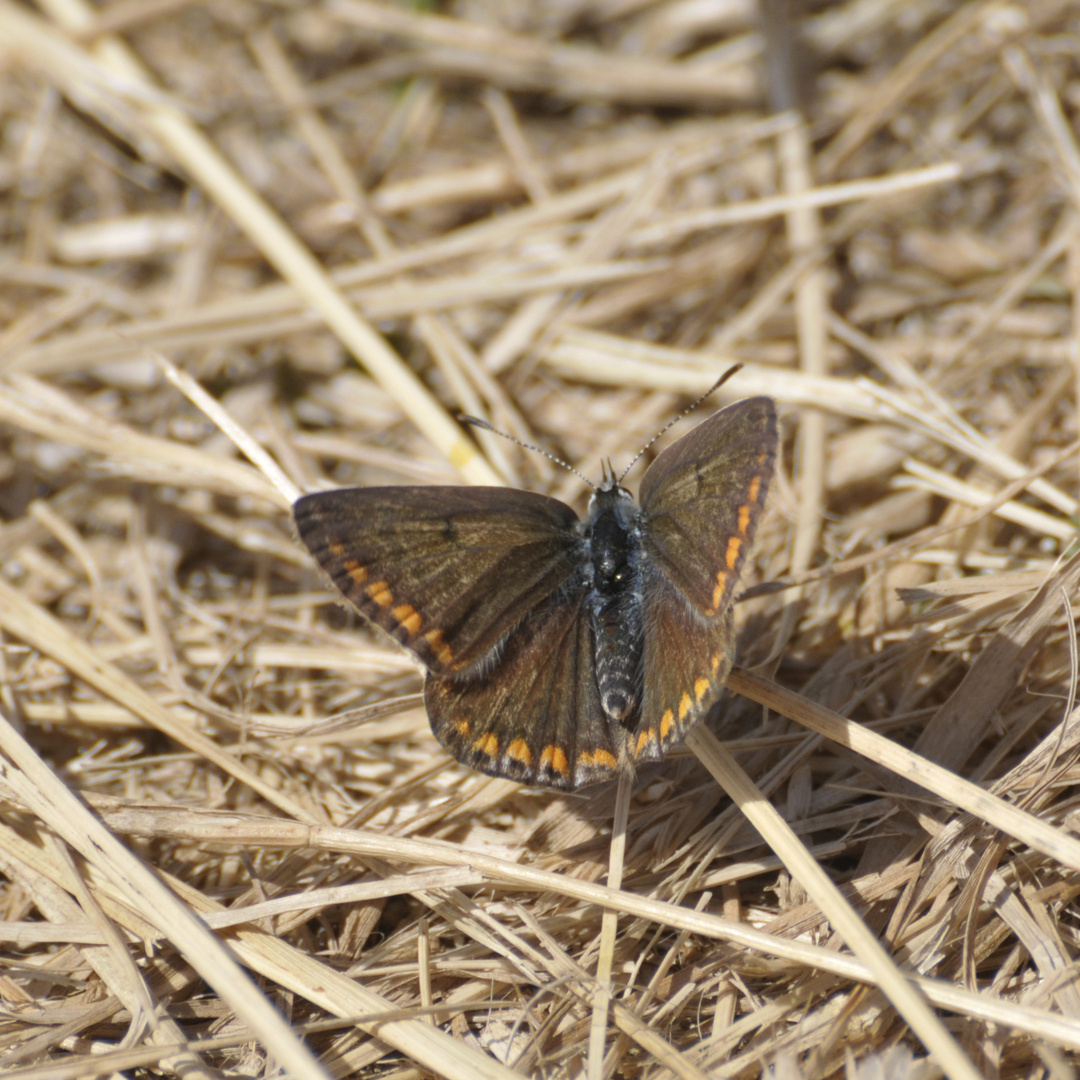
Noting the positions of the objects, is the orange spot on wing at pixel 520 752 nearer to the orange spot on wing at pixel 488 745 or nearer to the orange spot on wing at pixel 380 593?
the orange spot on wing at pixel 488 745

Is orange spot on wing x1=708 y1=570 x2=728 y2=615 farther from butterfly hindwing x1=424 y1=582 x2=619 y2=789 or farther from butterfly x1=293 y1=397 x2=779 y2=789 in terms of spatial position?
butterfly hindwing x1=424 y1=582 x2=619 y2=789

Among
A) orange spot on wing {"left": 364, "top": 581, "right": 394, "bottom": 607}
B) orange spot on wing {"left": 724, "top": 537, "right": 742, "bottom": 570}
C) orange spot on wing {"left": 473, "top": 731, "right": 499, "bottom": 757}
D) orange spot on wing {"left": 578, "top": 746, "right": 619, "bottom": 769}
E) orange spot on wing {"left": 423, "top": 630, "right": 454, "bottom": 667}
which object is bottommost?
orange spot on wing {"left": 578, "top": 746, "right": 619, "bottom": 769}

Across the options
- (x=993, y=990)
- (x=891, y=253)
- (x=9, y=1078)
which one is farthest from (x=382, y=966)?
(x=891, y=253)

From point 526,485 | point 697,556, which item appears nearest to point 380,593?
point 697,556

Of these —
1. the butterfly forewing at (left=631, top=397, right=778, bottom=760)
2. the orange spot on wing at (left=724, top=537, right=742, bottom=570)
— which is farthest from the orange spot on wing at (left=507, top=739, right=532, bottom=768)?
the orange spot on wing at (left=724, top=537, right=742, bottom=570)

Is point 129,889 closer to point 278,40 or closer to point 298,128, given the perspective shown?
point 298,128
